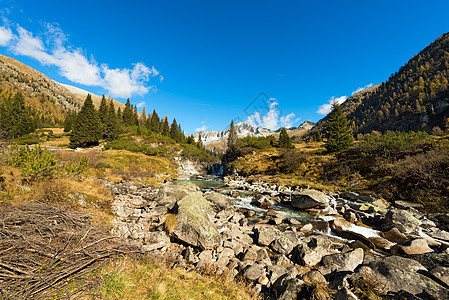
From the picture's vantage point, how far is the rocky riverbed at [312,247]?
5.97 metres

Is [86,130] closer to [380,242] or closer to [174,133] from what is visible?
[174,133]

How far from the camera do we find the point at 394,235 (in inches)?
431

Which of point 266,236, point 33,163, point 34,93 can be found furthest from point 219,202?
point 34,93

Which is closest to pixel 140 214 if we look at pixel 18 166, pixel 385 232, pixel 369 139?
pixel 18 166

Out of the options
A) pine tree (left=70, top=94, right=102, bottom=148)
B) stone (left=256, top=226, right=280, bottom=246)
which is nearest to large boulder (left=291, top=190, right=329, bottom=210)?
stone (left=256, top=226, right=280, bottom=246)

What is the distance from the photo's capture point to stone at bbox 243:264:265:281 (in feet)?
21.6

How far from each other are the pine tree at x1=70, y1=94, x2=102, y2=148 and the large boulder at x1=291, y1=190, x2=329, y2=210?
203 feet

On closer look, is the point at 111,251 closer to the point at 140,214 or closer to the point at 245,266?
the point at 245,266

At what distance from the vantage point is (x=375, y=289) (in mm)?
5625

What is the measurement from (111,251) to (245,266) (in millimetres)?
5223

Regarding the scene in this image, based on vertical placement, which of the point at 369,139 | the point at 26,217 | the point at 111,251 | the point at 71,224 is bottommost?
the point at 111,251

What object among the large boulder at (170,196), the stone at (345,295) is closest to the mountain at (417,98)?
the stone at (345,295)

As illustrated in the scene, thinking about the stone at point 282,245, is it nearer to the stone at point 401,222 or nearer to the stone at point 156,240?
the stone at point 156,240

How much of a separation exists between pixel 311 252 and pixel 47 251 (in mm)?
10056
